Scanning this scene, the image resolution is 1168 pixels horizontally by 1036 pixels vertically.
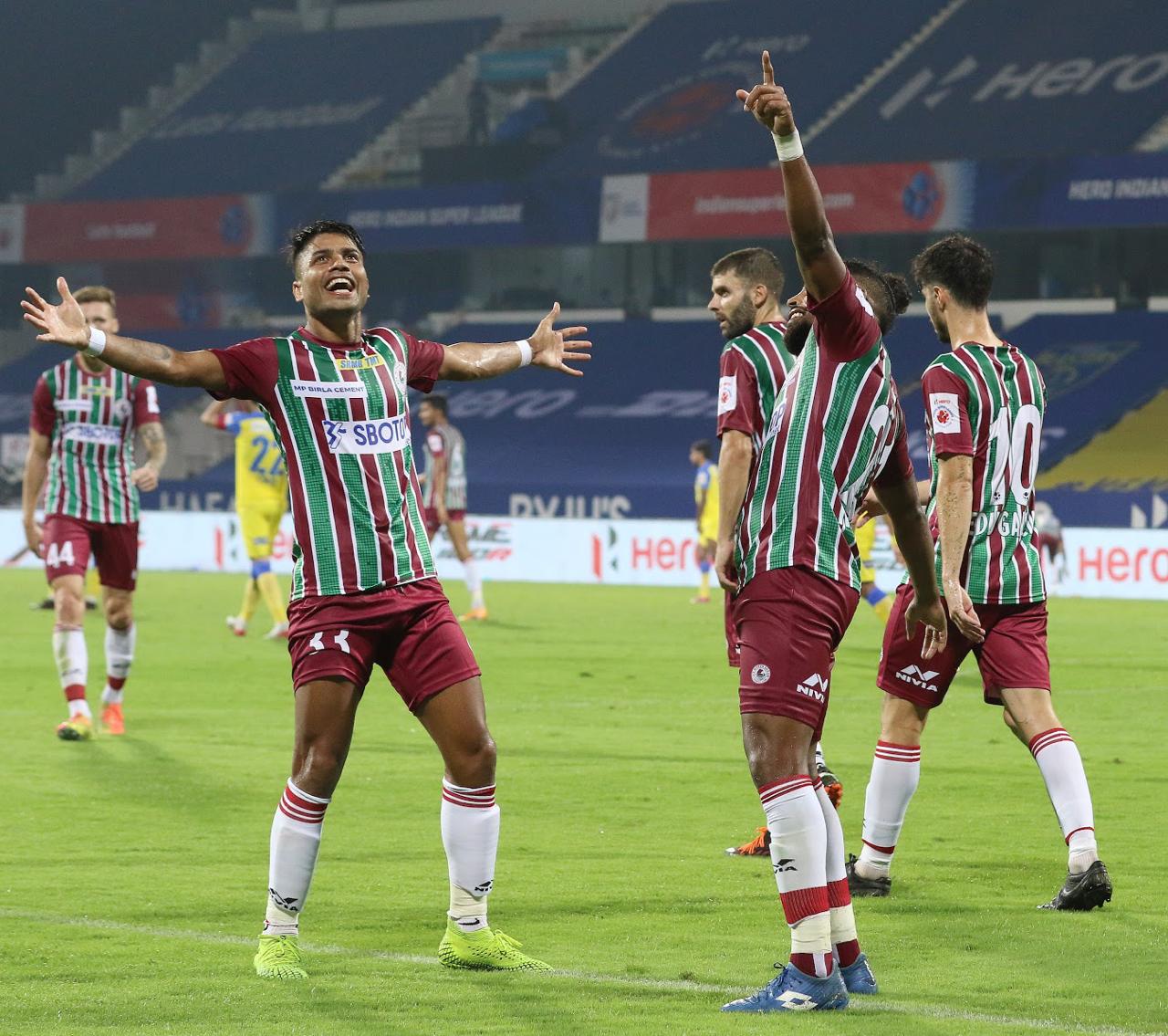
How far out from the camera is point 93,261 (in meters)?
46.8

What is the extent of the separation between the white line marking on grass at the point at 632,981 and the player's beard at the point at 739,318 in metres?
2.52

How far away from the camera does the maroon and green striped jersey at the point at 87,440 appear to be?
10633 mm

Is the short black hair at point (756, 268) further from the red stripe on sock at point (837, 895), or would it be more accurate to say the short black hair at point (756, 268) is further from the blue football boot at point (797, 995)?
the blue football boot at point (797, 995)

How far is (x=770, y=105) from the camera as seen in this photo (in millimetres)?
4629

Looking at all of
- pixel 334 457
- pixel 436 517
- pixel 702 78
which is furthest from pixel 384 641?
pixel 702 78

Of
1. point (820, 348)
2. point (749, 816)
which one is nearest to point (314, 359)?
point (820, 348)

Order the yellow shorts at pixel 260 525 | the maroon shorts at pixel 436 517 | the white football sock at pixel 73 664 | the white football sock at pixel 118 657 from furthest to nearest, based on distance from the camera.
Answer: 1. the maroon shorts at pixel 436 517
2. the yellow shorts at pixel 260 525
3. the white football sock at pixel 118 657
4. the white football sock at pixel 73 664

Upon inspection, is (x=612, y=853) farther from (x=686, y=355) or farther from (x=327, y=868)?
(x=686, y=355)

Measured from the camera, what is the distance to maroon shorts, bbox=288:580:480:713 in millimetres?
5551

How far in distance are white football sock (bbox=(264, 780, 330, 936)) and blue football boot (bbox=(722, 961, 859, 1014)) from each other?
1262mm

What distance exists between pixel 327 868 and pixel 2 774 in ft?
9.59

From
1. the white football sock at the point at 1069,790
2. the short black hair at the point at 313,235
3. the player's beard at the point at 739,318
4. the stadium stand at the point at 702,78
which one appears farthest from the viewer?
the stadium stand at the point at 702,78

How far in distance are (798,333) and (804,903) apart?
1540 mm

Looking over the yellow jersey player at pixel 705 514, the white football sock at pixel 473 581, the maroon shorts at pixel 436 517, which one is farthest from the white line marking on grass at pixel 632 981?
the yellow jersey player at pixel 705 514
